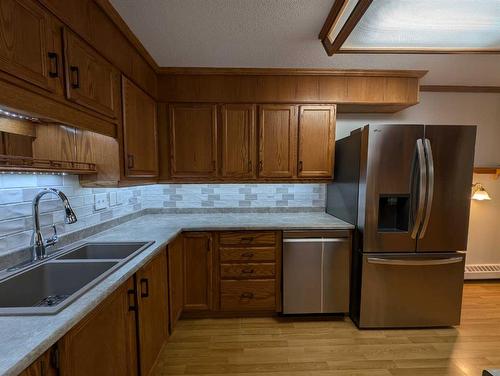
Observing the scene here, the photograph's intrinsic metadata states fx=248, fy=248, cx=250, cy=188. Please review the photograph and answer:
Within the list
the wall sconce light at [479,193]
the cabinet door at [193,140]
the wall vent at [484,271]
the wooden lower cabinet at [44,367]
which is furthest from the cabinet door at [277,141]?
the wall vent at [484,271]

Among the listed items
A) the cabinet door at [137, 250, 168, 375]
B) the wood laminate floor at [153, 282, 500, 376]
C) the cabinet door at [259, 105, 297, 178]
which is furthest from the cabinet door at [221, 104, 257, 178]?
the wood laminate floor at [153, 282, 500, 376]

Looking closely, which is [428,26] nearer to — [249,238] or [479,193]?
[249,238]

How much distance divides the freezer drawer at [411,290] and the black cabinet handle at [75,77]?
231 cm

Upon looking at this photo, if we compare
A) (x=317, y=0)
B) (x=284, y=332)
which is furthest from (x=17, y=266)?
(x=317, y=0)

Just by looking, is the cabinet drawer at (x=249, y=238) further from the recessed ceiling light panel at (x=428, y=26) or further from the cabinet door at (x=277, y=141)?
the recessed ceiling light panel at (x=428, y=26)

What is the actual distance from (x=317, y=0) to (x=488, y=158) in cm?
299

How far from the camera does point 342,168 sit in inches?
95.6

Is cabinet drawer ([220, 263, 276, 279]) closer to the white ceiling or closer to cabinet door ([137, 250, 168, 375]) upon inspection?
cabinet door ([137, 250, 168, 375])

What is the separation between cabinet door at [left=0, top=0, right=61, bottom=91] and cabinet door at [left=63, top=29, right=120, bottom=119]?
0.24 ft

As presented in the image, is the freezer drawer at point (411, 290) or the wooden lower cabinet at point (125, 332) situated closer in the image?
the wooden lower cabinet at point (125, 332)

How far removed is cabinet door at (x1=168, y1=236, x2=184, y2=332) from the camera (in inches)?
77.2

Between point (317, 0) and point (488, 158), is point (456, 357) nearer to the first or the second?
point (488, 158)

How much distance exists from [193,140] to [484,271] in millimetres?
3758

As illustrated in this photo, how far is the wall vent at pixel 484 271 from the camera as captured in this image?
3.00 m
